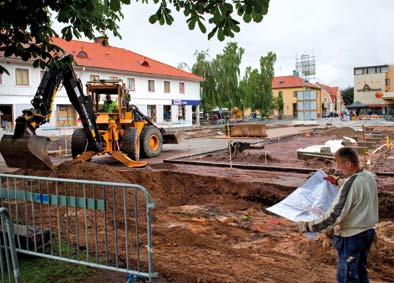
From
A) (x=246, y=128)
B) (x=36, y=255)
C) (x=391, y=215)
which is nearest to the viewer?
(x=36, y=255)

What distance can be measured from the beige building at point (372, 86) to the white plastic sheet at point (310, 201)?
77.2 meters

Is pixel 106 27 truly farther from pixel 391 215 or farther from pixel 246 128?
pixel 246 128

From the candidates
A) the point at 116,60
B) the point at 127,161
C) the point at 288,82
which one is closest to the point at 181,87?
the point at 116,60

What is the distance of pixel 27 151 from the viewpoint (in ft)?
26.1

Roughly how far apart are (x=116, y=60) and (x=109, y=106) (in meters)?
27.5

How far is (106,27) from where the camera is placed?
697cm

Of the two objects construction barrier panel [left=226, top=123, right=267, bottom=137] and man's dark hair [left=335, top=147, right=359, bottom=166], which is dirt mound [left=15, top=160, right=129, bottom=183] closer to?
man's dark hair [left=335, top=147, right=359, bottom=166]

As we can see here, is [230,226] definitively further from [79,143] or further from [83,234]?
[79,143]

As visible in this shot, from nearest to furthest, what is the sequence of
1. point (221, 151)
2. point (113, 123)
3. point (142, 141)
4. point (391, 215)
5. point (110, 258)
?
1. point (110, 258)
2. point (391, 215)
3. point (113, 123)
4. point (142, 141)
5. point (221, 151)

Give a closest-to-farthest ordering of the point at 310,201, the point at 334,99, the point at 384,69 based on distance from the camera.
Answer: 1. the point at 310,201
2. the point at 384,69
3. the point at 334,99

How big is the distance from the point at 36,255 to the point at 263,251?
3.11m

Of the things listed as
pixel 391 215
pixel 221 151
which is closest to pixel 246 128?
pixel 221 151

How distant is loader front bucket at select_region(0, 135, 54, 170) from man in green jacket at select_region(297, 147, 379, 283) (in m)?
6.15

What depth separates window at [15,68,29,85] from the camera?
29.5 meters
